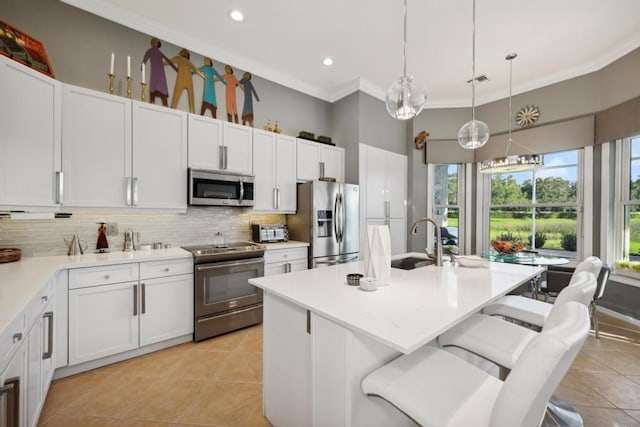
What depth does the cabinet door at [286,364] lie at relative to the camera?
4.57 ft

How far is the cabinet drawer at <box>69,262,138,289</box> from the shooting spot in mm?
2150

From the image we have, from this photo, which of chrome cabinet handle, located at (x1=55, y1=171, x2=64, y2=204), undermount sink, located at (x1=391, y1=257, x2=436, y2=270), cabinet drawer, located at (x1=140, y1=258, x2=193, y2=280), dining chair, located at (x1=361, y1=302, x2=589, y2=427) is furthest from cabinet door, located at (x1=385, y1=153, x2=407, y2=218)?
chrome cabinet handle, located at (x1=55, y1=171, x2=64, y2=204)

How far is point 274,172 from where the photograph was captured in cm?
366

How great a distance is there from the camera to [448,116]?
16.3 feet

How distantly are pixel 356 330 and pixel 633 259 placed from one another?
4440mm

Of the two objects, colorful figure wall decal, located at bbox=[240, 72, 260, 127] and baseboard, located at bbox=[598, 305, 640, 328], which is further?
colorful figure wall decal, located at bbox=[240, 72, 260, 127]

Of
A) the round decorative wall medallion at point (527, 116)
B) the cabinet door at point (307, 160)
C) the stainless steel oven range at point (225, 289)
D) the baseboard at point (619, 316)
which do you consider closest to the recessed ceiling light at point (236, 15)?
the cabinet door at point (307, 160)

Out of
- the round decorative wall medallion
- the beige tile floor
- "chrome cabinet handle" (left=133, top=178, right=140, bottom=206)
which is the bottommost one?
the beige tile floor

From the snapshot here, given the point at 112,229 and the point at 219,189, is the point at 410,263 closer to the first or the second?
the point at 219,189

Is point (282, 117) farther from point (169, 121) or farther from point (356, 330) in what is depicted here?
point (356, 330)

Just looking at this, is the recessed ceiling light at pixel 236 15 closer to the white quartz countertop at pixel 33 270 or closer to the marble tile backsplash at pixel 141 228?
the marble tile backsplash at pixel 141 228

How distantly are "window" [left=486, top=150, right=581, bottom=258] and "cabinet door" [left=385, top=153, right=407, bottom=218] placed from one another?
1503 millimetres

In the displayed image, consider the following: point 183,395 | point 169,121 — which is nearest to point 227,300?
point 183,395

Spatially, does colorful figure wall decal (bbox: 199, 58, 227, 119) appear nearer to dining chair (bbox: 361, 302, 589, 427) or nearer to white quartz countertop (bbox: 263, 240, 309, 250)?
white quartz countertop (bbox: 263, 240, 309, 250)
